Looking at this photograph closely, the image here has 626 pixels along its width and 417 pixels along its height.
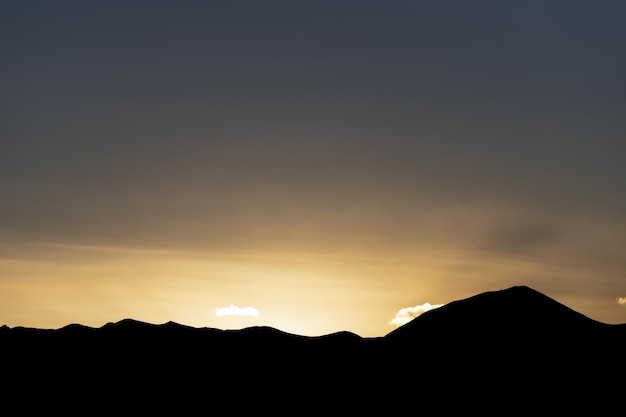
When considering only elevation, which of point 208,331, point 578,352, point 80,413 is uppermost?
point 208,331

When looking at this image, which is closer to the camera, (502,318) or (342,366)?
(502,318)

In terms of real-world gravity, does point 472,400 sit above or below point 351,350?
below

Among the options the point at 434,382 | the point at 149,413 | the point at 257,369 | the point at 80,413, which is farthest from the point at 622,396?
the point at 80,413

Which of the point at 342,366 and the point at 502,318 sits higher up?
the point at 502,318

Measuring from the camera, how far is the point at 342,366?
127875 mm

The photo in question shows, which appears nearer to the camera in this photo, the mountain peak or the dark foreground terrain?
the dark foreground terrain

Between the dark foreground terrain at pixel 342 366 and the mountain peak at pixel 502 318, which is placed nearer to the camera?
the dark foreground terrain at pixel 342 366

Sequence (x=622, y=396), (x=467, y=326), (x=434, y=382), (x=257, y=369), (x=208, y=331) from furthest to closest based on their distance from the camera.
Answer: (x=208, y=331) < (x=257, y=369) < (x=467, y=326) < (x=434, y=382) < (x=622, y=396)

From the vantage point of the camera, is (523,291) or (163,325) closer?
(523,291)

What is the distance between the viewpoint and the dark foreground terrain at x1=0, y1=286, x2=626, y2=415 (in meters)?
99.9

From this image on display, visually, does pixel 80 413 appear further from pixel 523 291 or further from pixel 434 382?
pixel 523 291

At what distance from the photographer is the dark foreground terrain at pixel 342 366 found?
328ft

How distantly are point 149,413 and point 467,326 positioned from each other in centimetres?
5368

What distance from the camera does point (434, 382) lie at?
10700 centimetres
